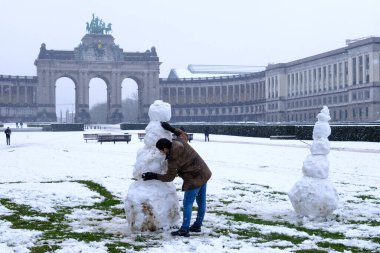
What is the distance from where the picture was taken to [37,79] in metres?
121

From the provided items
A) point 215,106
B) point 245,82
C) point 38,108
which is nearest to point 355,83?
point 245,82

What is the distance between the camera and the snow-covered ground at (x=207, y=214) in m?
9.07

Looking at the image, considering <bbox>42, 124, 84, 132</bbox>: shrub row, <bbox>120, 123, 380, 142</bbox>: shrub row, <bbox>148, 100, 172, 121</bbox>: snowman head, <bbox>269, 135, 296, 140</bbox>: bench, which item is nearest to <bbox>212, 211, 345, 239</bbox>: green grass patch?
<bbox>148, 100, 172, 121</bbox>: snowman head

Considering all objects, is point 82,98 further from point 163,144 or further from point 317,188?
point 163,144

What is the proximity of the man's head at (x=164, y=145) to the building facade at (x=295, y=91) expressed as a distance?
78052 mm

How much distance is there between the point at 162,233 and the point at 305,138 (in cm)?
3738

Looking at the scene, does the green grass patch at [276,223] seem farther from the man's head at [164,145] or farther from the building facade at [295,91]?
the building facade at [295,91]

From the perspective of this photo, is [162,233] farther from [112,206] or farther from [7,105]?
[7,105]

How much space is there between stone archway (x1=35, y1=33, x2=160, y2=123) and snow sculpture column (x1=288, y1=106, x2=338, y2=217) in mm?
108697

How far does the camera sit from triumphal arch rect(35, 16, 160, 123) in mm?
118875

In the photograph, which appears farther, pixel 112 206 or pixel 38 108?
pixel 38 108

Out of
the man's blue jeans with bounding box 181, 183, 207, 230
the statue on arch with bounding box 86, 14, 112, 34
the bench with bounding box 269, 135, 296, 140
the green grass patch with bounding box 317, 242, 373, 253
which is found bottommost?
the green grass patch with bounding box 317, 242, 373, 253

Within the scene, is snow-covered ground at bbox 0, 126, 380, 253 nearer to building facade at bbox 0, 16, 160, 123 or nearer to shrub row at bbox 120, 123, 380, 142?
shrub row at bbox 120, 123, 380, 142

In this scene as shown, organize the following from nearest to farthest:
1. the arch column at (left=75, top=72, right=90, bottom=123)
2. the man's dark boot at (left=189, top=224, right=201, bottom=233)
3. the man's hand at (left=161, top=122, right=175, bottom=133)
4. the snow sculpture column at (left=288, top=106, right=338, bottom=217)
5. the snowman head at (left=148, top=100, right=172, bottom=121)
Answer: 1. the man's dark boot at (left=189, top=224, right=201, bottom=233)
2. the man's hand at (left=161, top=122, right=175, bottom=133)
3. the snowman head at (left=148, top=100, right=172, bottom=121)
4. the snow sculpture column at (left=288, top=106, right=338, bottom=217)
5. the arch column at (left=75, top=72, right=90, bottom=123)
